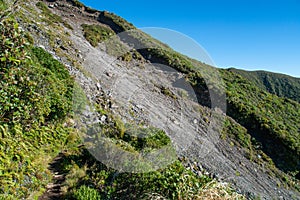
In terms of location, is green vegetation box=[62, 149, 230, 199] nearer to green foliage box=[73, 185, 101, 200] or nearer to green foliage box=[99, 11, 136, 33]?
green foliage box=[73, 185, 101, 200]

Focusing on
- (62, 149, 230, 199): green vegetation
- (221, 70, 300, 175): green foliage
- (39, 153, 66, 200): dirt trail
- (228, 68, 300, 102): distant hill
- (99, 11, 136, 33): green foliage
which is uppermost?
(228, 68, 300, 102): distant hill

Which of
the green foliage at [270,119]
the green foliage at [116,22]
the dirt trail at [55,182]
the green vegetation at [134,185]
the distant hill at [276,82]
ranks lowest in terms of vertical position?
the dirt trail at [55,182]

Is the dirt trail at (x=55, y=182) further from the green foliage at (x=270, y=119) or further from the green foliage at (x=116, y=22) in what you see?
the green foliage at (x=116, y=22)

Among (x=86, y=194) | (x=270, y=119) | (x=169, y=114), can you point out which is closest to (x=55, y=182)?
(x=86, y=194)

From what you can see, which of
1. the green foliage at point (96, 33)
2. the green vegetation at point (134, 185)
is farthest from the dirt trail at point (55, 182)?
the green foliage at point (96, 33)

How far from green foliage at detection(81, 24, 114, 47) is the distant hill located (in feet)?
180

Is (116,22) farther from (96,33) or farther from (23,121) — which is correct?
(23,121)

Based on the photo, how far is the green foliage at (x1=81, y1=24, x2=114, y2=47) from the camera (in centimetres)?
2485

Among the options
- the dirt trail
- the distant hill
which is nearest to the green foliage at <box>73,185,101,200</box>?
the dirt trail

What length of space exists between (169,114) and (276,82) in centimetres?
7327

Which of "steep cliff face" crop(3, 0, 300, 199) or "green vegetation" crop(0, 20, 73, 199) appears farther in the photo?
"steep cliff face" crop(3, 0, 300, 199)

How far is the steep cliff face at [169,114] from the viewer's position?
400 inches

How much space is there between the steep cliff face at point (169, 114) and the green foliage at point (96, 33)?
0.43ft

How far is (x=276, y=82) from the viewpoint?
Result: 78.8 metres
